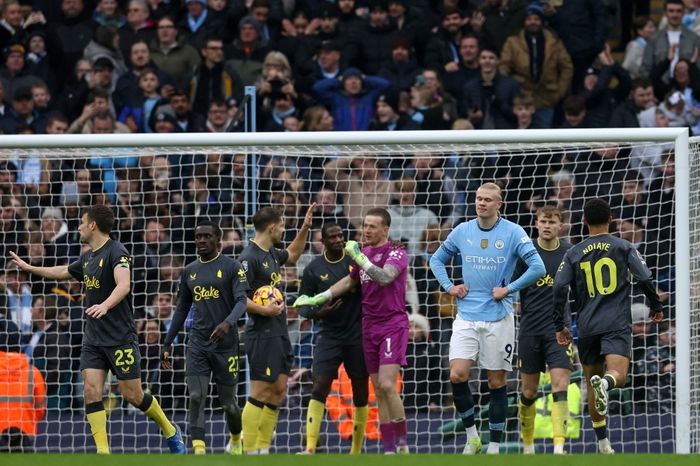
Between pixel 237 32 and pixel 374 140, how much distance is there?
19.9 ft

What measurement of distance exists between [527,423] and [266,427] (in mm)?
2153

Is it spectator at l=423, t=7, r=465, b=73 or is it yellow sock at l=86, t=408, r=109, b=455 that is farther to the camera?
spectator at l=423, t=7, r=465, b=73

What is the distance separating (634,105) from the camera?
53.3 ft

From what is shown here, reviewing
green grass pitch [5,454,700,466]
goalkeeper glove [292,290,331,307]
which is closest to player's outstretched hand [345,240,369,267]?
goalkeeper glove [292,290,331,307]

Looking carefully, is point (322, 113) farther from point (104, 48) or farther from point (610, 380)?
point (610, 380)

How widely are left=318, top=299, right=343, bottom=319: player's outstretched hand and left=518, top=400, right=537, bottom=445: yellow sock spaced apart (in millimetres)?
1737

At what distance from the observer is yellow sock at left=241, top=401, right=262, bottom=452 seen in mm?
11781

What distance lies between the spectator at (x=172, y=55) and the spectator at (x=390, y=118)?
2389 mm

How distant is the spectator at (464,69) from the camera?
53.7 ft

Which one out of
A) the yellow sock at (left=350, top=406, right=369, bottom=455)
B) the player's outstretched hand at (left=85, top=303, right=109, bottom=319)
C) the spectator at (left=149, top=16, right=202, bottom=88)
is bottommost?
the yellow sock at (left=350, top=406, right=369, bottom=455)

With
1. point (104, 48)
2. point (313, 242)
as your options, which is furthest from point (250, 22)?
point (313, 242)

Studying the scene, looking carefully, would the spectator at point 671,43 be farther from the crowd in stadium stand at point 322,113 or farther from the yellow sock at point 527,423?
the yellow sock at point 527,423

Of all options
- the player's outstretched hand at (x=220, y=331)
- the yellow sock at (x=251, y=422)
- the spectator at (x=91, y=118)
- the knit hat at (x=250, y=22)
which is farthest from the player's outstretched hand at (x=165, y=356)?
the knit hat at (x=250, y=22)

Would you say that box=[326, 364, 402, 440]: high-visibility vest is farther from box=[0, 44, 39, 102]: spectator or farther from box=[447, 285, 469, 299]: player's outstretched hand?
box=[0, 44, 39, 102]: spectator
